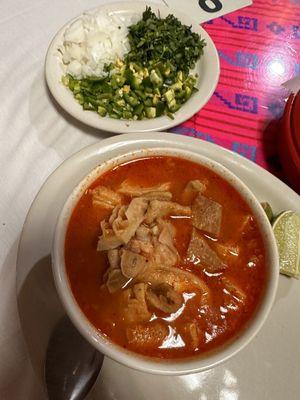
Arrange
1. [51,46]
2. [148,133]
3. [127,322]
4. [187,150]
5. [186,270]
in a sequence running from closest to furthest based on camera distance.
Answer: [127,322] < [186,270] < [187,150] < [148,133] < [51,46]

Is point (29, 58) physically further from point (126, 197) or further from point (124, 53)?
point (126, 197)

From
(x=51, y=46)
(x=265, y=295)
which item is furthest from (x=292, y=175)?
(x=51, y=46)

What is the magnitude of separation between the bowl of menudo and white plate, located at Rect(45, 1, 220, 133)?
1.27 ft

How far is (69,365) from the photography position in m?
1.40

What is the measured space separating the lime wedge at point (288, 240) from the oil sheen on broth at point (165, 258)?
161 millimetres

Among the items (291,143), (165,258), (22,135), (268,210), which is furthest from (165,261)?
(22,135)

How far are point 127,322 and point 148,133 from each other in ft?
2.72

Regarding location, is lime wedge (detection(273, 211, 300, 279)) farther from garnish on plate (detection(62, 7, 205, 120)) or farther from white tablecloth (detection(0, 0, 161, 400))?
white tablecloth (detection(0, 0, 161, 400))

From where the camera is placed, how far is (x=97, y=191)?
151 centimetres

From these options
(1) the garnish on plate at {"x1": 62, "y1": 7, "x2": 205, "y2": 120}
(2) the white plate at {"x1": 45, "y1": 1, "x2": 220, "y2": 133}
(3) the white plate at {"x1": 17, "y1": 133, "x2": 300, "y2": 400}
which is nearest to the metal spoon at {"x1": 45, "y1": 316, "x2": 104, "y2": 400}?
(3) the white plate at {"x1": 17, "y1": 133, "x2": 300, "y2": 400}

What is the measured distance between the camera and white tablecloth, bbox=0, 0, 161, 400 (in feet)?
5.01

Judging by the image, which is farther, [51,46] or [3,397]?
[51,46]

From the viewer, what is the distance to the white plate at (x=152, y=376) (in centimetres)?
140

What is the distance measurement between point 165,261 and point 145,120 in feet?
2.76
